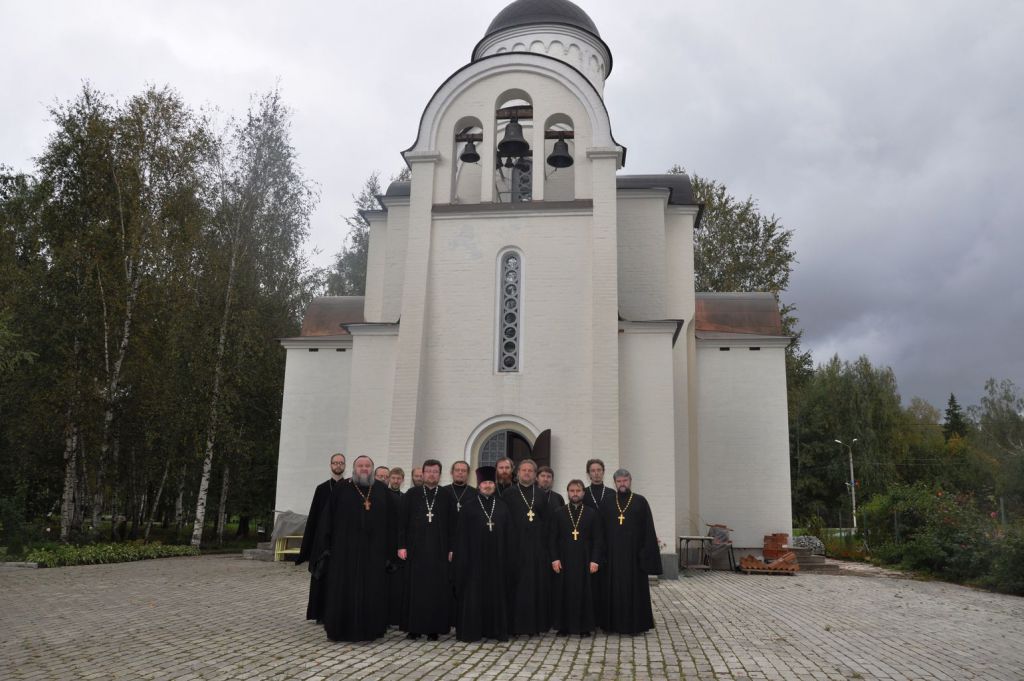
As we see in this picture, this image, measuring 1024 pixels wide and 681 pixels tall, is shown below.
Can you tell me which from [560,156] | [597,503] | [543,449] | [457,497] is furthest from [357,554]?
[560,156]

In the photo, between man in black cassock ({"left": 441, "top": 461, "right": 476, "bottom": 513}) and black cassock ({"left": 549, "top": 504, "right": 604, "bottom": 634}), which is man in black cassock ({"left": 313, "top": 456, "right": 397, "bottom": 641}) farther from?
black cassock ({"left": 549, "top": 504, "right": 604, "bottom": 634})

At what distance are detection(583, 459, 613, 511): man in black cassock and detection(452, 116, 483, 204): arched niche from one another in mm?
8436

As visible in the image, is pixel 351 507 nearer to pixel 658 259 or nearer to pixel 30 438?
pixel 658 259

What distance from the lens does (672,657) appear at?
6438 mm

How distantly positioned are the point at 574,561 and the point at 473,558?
106 centimetres

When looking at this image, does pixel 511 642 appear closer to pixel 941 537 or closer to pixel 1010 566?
pixel 1010 566

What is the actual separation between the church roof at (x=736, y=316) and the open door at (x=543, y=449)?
6.14 m

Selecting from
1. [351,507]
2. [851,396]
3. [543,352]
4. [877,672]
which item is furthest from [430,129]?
[851,396]

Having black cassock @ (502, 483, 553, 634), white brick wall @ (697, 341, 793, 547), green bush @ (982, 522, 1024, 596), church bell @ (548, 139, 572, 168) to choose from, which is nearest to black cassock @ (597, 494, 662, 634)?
black cassock @ (502, 483, 553, 634)

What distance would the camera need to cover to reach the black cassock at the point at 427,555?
7230 mm

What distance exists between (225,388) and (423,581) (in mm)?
12873

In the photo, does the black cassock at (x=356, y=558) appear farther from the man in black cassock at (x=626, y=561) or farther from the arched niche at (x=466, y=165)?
the arched niche at (x=466, y=165)

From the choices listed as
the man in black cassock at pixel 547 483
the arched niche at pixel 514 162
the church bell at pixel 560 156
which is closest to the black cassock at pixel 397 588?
the man in black cassock at pixel 547 483

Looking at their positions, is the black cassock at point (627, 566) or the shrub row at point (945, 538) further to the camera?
the shrub row at point (945, 538)
